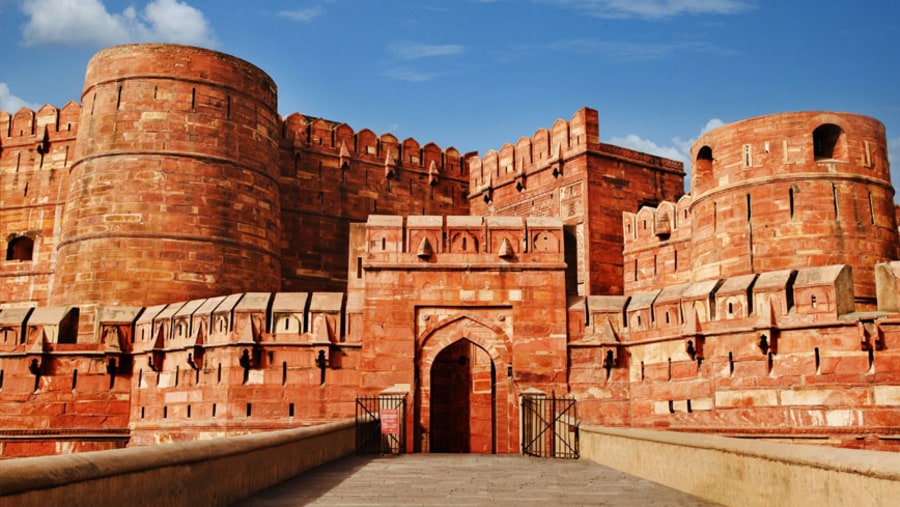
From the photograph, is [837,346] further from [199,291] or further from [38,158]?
[38,158]

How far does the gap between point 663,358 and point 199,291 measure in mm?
9896

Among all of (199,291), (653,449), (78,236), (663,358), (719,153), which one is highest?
(719,153)

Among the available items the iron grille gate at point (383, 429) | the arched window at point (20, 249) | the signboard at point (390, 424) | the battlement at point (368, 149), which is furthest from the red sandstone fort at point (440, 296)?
the battlement at point (368, 149)

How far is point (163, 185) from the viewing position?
1983 centimetres

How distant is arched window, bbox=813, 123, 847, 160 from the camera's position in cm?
1698

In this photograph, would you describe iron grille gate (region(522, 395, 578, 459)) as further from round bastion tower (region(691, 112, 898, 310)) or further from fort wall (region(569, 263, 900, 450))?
round bastion tower (region(691, 112, 898, 310))

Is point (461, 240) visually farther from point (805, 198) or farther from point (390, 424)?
point (805, 198)

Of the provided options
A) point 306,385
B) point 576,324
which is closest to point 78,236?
point 306,385

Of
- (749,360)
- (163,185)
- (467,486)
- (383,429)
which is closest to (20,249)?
(163,185)

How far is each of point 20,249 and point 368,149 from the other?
376 inches

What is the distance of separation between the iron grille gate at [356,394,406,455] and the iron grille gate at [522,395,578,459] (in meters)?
1.88

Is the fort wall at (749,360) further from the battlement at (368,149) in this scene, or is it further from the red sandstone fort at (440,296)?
the battlement at (368,149)

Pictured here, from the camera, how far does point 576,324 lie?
1622cm

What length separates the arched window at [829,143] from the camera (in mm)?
16984
